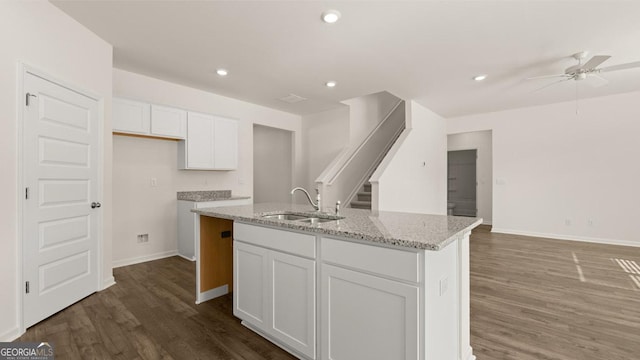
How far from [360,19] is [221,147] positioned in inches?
118

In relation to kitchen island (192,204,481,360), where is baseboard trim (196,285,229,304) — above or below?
below

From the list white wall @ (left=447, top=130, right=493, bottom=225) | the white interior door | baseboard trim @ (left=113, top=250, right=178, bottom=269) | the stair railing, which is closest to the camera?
the white interior door

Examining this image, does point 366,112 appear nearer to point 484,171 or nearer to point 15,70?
point 484,171

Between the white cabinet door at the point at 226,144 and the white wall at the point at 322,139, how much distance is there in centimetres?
188

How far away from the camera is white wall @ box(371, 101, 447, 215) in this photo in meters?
4.42

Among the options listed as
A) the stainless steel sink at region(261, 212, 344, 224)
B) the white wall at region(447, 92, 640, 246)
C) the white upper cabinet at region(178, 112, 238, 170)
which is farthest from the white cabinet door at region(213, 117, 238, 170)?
the white wall at region(447, 92, 640, 246)

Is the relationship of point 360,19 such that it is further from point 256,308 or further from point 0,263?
point 0,263

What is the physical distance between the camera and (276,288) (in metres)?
1.94

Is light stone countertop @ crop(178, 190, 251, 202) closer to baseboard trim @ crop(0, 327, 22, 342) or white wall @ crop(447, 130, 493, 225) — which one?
baseboard trim @ crop(0, 327, 22, 342)

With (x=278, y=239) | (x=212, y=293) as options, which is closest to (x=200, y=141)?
(x=212, y=293)

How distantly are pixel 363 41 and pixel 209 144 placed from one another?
2793 mm

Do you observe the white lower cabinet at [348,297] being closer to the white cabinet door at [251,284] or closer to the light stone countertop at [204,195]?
the white cabinet door at [251,284]

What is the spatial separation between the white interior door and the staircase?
3813 millimetres

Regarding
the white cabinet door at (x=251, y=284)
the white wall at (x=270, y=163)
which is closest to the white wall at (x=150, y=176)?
the white wall at (x=270, y=163)
